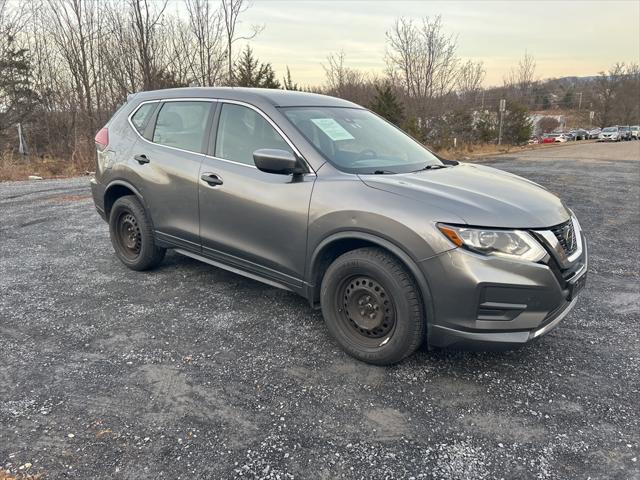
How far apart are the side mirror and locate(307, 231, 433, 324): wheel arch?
1.88 ft

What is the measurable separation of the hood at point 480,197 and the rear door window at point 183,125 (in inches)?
67.8

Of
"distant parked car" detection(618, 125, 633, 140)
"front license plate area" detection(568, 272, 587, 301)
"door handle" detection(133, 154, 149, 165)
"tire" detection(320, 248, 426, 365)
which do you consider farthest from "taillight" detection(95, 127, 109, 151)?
"distant parked car" detection(618, 125, 633, 140)

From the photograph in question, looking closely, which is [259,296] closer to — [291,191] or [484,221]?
[291,191]

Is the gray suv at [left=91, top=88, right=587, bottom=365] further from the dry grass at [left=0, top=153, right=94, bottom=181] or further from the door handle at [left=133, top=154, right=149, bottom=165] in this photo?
the dry grass at [left=0, top=153, right=94, bottom=181]

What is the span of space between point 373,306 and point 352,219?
1.96 ft

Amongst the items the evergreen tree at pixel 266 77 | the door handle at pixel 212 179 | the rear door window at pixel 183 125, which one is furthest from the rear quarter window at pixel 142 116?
the evergreen tree at pixel 266 77


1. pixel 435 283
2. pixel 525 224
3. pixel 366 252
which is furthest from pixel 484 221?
pixel 366 252

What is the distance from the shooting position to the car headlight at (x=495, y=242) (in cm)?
260

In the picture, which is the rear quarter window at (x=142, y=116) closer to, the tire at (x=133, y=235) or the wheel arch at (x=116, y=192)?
the wheel arch at (x=116, y=192)

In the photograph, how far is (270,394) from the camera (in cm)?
275

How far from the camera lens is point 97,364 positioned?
10.0 feet

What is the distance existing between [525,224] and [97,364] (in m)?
2.88

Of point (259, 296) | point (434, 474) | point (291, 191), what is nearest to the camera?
point (434, 474)

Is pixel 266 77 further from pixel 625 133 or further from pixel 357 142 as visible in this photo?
pixel 625 133
